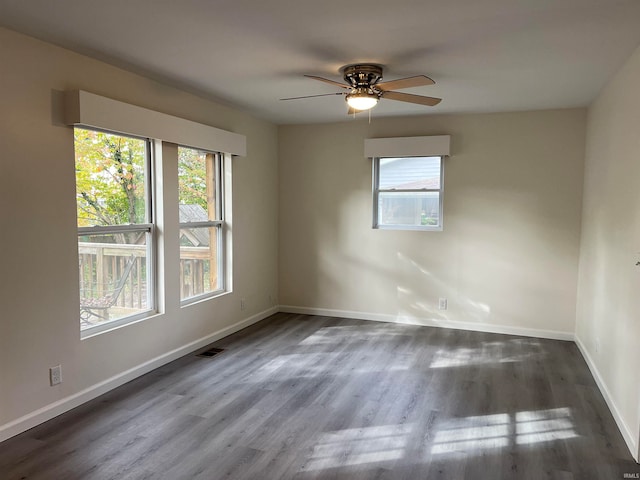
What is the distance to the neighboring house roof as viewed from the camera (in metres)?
4.21

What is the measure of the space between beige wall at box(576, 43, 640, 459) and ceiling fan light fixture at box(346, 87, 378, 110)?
66.6 inches

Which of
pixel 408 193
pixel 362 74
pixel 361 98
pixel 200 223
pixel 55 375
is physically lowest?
pixel 55 375

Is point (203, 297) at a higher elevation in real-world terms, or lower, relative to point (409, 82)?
lower

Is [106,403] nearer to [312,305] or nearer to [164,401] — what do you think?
[164,401]

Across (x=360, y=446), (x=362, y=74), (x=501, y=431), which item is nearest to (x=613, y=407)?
(x=501, y=431)

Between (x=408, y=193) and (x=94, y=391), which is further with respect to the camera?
(x=408, y=193)

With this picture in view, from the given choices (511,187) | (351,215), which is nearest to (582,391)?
(511,187)

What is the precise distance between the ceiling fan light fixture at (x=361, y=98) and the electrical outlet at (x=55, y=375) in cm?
276

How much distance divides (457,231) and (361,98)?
2345mm

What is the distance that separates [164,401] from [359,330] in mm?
2434

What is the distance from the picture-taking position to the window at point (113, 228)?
10.5ft

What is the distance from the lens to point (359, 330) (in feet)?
16.6

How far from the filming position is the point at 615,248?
3.19 metres

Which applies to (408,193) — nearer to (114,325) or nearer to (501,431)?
(501,431)
